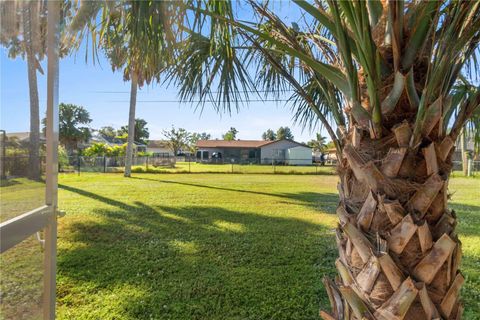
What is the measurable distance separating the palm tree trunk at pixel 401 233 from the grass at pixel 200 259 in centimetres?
132

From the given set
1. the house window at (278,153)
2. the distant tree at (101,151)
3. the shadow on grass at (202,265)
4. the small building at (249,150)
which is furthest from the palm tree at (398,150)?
the house window at (278,153)

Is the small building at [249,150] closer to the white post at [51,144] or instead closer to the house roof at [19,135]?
the white post at [51,144]

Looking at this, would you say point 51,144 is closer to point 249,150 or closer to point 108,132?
point 249,150

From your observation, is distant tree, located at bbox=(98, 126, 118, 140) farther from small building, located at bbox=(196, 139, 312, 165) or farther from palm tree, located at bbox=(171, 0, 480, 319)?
palm tree, located at bbox=(171, 0, 480, 319)

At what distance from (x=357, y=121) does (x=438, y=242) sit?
569 millimetres

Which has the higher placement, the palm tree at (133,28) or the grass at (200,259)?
the palm tree at (133,28)

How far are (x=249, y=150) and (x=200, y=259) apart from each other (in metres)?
23.1

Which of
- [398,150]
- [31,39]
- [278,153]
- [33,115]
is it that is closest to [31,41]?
[31,39]

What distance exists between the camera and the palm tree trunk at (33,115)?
1.19 m

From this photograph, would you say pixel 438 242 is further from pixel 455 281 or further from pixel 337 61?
pixel 337 61

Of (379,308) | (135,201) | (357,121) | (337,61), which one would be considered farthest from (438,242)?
(135,201)

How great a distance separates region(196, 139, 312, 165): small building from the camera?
23.4 metres

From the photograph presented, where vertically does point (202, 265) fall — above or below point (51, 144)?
below

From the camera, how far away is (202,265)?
358cm
